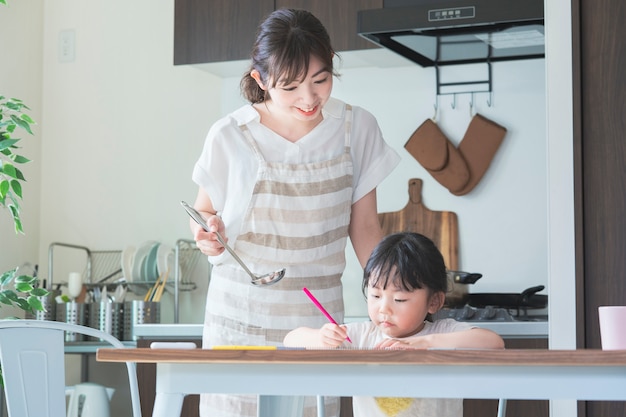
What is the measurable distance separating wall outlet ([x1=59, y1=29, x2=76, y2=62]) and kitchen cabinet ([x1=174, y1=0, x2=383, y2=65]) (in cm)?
78

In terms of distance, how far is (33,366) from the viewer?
1.66 meters

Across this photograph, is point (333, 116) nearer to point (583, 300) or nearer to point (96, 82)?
point (583, 300)

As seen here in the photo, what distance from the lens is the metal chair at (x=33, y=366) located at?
5.27 feet

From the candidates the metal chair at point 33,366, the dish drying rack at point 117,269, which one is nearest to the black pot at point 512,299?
the dish drying rack at point 117,269

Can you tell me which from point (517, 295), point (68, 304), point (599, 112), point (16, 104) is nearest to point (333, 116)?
point (599, 112)

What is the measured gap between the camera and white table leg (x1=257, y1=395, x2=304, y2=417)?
4.22 ft

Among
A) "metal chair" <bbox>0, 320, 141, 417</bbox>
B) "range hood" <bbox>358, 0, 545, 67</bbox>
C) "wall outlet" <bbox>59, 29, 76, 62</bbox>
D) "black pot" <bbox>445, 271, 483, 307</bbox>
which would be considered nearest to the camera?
"metal chair" <bbox>0, 320, 141, 417</bbox>

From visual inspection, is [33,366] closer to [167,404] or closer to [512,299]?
[167,404]

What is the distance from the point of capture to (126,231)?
3.82 metres

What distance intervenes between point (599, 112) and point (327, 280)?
0.84 metres

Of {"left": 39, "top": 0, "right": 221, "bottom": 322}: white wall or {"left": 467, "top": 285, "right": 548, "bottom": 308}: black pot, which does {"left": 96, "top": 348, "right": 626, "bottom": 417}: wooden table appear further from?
{"left": 39, "top": 0, "right": 221, "bottom": 322}: white wall

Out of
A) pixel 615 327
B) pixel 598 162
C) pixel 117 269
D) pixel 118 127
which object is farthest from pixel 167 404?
pixel 118 127

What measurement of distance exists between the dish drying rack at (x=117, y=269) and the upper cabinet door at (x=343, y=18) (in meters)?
0.92

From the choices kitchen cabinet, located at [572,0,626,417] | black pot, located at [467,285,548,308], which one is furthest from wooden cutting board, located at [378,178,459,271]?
kitchen cabinet, located at [572,0,626,417]
